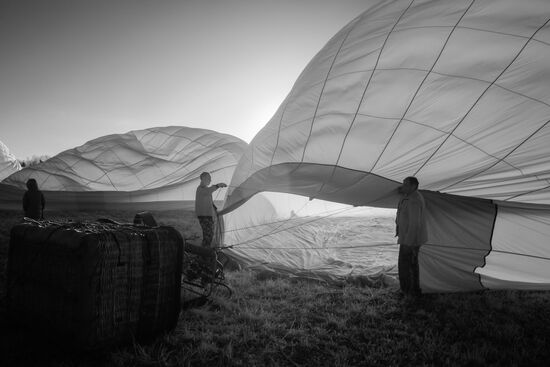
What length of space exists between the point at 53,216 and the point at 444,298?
900 cm

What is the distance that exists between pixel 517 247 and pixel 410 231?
1.08 metres

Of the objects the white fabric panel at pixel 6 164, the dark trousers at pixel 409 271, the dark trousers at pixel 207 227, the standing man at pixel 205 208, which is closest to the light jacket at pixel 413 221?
the dark trousers at pixel 409 271

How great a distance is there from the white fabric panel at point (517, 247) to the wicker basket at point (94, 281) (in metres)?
3.06

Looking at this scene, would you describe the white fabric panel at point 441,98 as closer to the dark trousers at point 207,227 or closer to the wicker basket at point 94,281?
the dark trousers at point 207,227

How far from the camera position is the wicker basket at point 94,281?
2209 mm

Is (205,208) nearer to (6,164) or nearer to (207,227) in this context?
(207,227)

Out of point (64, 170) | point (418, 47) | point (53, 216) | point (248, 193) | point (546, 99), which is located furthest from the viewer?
point (64, 170)

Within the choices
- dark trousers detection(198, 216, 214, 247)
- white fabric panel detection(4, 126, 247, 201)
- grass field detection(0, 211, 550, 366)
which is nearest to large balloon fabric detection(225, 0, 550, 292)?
grass field detection(0, 211, 550, 366)

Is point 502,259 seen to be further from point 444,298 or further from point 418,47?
point 418,47

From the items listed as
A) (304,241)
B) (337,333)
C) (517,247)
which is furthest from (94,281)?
(304,241)

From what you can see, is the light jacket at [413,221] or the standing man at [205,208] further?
the standing man at [205,208]

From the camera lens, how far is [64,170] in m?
10.2

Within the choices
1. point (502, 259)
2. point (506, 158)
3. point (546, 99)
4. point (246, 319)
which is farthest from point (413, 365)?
point (546, 99)

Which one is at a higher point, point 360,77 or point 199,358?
point 360,77
